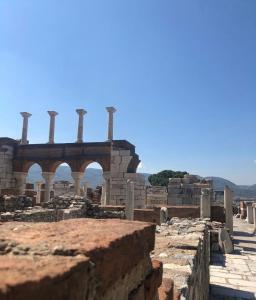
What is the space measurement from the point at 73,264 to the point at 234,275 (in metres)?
8.92

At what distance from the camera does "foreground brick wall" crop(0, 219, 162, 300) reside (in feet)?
2.54

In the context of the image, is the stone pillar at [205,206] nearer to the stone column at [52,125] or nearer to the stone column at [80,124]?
the stone column at [80,124]

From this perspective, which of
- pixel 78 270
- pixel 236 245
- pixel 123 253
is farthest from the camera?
pixel 236 245

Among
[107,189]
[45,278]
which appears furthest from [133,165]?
[45,278]

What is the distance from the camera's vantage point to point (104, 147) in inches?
Result: 758

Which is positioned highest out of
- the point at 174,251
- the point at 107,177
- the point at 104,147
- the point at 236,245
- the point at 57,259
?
the point at 104,147

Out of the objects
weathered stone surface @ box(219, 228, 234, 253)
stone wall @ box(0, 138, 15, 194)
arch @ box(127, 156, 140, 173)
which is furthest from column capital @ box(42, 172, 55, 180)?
weathered stone surface @ box(219, 228, 234, 253)

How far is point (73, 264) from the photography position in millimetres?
912

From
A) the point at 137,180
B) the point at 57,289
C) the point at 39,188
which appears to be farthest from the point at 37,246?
the point at 39,188

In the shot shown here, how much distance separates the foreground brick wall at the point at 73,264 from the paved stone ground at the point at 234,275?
617 cm

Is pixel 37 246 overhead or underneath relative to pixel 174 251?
overhead

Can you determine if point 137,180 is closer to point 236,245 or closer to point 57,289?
point 236,245

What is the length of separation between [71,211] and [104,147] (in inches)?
313

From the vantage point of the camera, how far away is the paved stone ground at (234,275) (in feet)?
23.4
